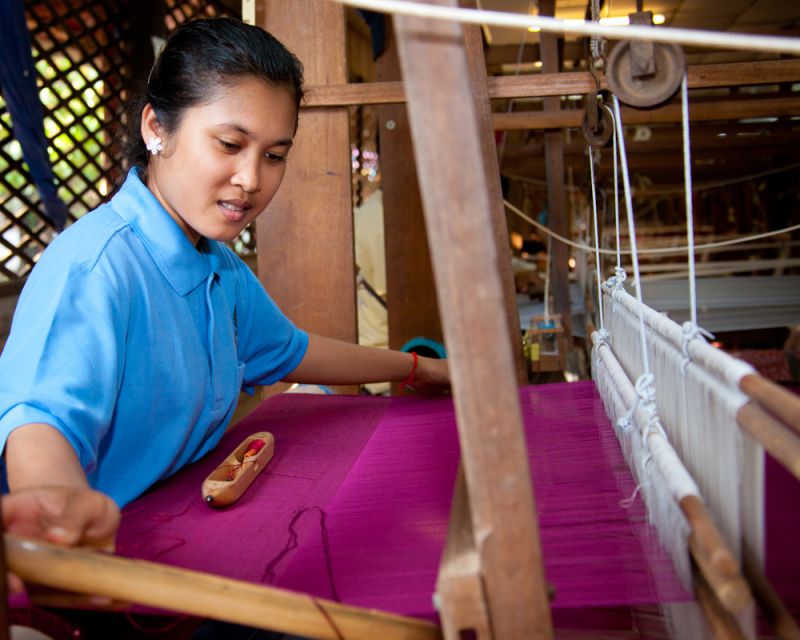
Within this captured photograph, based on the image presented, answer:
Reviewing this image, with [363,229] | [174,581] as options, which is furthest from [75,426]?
[363,229]

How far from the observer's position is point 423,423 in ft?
5.24

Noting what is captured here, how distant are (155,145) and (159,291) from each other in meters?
0.27

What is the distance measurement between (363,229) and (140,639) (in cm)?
312

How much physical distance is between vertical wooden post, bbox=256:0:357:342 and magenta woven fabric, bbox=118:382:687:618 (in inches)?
17.1

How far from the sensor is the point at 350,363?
179 centimetres

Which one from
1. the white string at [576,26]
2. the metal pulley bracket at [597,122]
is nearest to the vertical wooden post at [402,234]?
the metal pulley bracket at [597,122]

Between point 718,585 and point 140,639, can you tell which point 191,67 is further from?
point 718,585

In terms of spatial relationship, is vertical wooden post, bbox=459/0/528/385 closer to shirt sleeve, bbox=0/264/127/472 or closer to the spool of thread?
the spool of thread

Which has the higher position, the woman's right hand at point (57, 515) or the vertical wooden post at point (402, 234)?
the vertical wooden post at point (402, 234)

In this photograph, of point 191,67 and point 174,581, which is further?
point 191,67

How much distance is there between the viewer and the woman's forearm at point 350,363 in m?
1.78

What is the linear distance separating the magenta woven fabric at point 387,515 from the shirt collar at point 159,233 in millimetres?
357

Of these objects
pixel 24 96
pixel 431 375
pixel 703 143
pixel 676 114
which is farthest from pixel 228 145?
pixel 703 143

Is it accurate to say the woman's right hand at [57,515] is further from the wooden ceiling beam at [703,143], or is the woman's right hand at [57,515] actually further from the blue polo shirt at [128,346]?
the wooden ceiling beam at [703,143]
